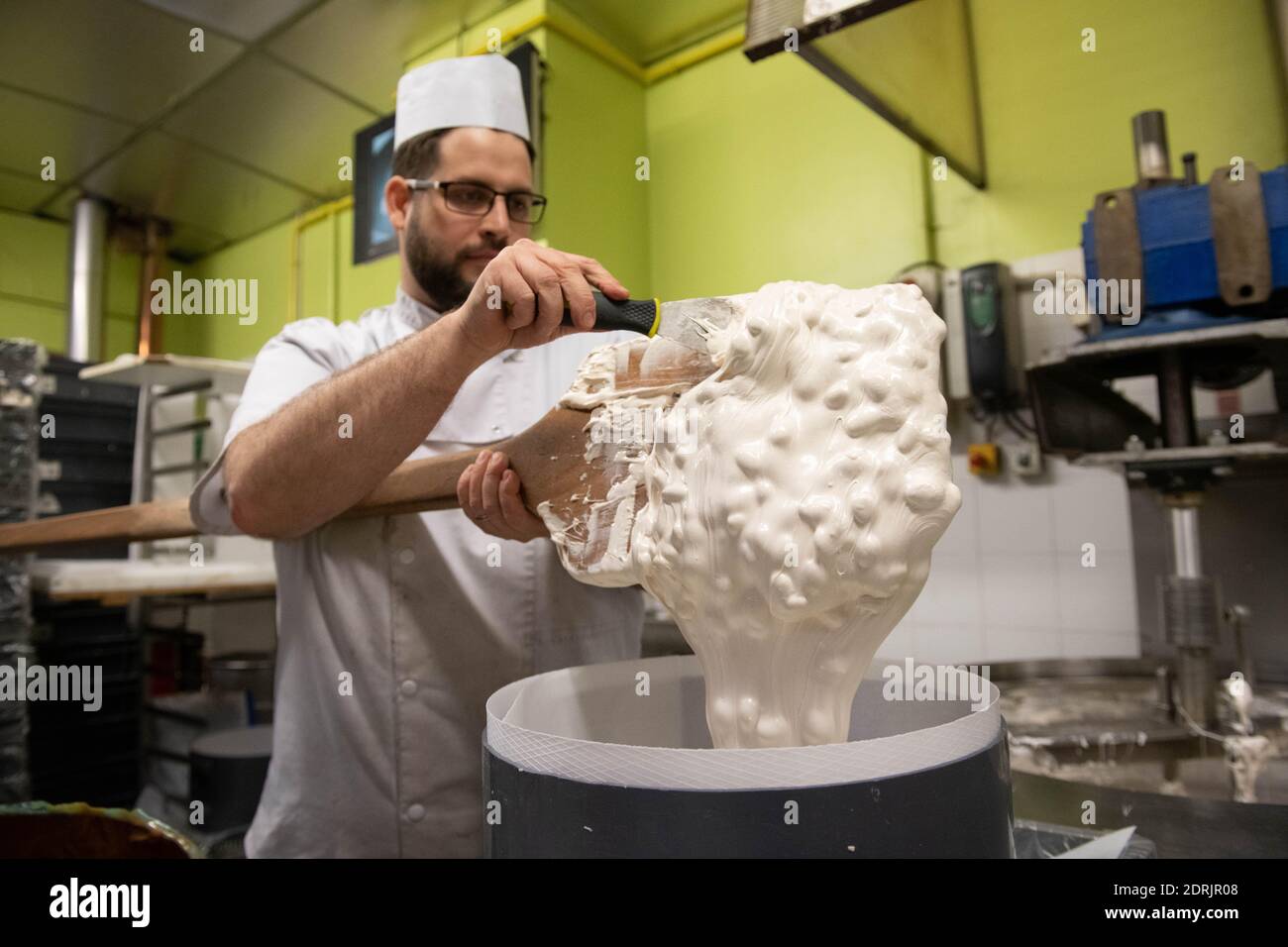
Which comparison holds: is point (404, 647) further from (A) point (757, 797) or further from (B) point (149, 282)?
(B) point (149, 282)

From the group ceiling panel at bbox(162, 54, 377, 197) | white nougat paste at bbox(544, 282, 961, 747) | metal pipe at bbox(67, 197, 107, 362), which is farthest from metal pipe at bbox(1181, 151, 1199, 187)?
metal pipe at bbox(67, 197, 107, 362)

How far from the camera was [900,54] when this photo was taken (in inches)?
53.4

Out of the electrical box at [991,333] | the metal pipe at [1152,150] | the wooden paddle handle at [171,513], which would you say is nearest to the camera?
the wooden paddle handle at [171,513]

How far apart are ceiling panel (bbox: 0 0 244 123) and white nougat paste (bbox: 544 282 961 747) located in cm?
135

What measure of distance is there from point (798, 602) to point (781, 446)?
13 centimetres

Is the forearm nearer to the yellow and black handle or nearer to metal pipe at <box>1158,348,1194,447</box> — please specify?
the yellow and black handle

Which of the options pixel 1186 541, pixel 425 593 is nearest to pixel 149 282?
pixel 425 593

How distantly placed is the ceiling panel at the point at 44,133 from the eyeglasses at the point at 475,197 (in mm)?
784

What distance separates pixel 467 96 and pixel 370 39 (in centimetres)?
42

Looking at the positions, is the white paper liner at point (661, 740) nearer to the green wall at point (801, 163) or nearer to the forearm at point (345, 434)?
the forearm at point (345, 434)

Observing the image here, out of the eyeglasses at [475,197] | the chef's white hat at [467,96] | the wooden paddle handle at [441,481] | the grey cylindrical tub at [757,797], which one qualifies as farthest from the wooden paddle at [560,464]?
the chef's white hat at [467,96]

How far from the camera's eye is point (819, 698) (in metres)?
0.66

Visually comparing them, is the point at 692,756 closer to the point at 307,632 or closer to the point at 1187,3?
the point at 307,632

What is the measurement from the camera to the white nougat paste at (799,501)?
59cm
